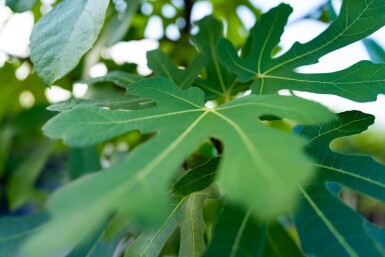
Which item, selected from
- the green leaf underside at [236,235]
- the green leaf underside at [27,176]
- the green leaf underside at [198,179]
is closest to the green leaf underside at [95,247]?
the green leaf underside at [198,179]

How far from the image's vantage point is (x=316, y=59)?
32.9 inches

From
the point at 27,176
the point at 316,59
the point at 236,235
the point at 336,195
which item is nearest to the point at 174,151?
the point at 236,235

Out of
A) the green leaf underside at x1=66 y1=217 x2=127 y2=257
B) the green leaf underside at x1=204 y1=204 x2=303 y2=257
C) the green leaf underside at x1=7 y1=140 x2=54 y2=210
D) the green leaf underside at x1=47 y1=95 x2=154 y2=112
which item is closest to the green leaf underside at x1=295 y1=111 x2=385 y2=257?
the green leaf underside at x1=204 y1=204 x2=303 y2=257

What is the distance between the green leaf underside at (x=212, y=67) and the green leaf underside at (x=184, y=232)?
10.8 inches

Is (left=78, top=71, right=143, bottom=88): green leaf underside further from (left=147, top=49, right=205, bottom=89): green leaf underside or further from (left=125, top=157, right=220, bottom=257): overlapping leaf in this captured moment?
(left=125, top=157, right=220, bottom=257): overlapping leaf

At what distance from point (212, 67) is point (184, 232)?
1.35 feet

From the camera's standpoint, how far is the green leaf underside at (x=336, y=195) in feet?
1.92

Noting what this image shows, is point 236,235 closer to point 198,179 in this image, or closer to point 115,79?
point 198,179

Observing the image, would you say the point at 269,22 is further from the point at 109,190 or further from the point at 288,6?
the point at 109,190

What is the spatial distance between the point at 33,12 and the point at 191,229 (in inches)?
45.5

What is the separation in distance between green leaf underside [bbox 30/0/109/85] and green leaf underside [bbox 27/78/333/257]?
4.0 inches

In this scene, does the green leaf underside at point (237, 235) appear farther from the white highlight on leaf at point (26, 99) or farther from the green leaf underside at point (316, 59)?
the white highlight on leaf at point (26, 99)

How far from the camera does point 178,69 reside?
964 mm

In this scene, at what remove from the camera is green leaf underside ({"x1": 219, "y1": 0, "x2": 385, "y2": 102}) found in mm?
769
